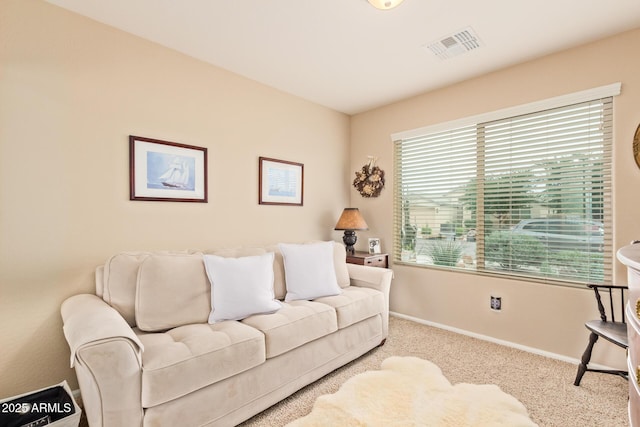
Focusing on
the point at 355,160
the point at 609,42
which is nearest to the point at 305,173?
the point at 355,160

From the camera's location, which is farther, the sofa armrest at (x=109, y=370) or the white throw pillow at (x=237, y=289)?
the white throw pillow at (x=237, y=289)

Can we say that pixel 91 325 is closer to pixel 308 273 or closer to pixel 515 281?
pixel 308 273

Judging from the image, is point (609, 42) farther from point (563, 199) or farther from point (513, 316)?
point (513, 316)

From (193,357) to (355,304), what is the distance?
4.46 feet

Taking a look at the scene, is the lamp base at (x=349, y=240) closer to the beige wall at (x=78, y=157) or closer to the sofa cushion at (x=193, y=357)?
the beige wall at (x=78, y=157)

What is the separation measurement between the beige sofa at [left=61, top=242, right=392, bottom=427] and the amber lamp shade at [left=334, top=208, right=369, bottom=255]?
0.95m

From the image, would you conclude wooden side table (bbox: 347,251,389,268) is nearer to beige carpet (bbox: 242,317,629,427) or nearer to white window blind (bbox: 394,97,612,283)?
white window blind (bbox: 394,97,612,283)

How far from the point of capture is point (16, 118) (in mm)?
1920

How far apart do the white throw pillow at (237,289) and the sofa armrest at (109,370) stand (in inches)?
25.6

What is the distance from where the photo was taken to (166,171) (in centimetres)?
255

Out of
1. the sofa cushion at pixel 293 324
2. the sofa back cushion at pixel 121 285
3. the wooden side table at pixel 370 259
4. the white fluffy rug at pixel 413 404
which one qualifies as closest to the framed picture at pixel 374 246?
the wooden side table at pixel 370 259

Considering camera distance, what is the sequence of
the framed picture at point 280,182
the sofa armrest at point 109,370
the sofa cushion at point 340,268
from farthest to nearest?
the framed picture at point 280,182 < the sofa cushion at point 340,268 < the sofa armrest at point 109,370

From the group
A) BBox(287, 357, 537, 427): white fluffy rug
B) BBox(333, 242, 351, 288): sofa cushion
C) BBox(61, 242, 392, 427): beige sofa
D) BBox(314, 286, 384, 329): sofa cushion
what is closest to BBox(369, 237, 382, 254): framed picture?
BBox(333, 242, 351, 288): sofa cushion

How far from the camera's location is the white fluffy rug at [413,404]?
173cm
